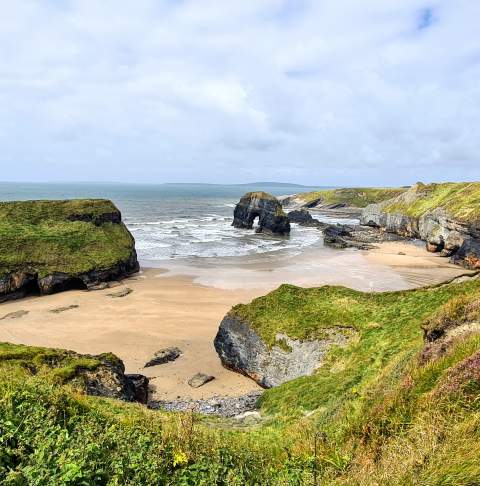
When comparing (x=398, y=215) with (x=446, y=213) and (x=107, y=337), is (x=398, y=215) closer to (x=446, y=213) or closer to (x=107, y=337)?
(x=446, y=213)

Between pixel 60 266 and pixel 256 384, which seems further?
pixel 60 266

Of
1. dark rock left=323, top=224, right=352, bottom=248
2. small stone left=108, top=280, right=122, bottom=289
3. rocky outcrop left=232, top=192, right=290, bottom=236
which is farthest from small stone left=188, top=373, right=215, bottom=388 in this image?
rocky outcrop left=232, top=192, right=290, bottom=236

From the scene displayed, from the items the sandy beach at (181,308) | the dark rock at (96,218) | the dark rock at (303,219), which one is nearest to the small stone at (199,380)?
the sandy beach at (181,308)

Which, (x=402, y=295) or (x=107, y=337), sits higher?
(x=402, y=295)

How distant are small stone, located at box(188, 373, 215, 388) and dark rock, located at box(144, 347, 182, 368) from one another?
3.52 m

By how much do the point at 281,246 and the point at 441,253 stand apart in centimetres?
3074

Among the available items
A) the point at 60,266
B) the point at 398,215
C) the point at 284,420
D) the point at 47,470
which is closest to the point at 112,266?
the point at 60,266

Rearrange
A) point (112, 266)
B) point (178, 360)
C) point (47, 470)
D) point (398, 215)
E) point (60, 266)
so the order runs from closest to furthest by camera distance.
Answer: point (47, 470) → point (178, 360) → point (60, 266) → point (112, 266) → point (398, 215)

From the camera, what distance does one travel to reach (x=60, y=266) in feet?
162

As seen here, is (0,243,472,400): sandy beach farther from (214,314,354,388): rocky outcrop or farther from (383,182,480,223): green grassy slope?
(383,182,480,223): green grassy slope

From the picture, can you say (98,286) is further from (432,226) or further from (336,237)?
(432,226)

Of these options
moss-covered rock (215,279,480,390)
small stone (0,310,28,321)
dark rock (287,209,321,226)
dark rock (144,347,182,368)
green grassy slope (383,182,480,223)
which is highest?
green grassy slope (383,182,480,223)

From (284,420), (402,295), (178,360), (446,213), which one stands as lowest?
(178,360)

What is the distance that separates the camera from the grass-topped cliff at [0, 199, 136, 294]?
48.4 metres
